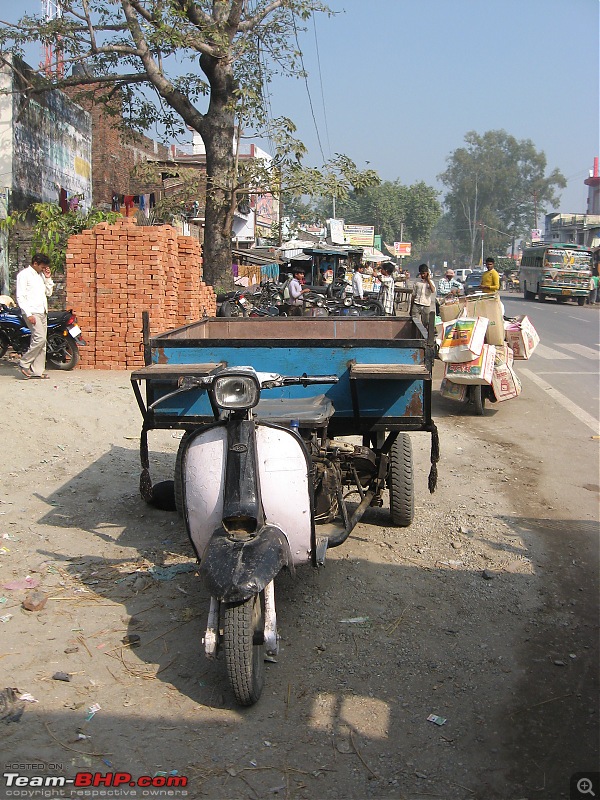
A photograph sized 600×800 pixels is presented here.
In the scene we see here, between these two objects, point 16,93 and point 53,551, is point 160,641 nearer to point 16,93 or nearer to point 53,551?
point 53,551

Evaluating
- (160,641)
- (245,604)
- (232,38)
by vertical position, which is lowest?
(160,641)

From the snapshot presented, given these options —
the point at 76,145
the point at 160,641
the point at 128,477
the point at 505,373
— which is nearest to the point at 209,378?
the point at 160,641

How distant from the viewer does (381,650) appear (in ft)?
12.8

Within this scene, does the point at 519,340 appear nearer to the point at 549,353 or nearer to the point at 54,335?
the point at 549,353

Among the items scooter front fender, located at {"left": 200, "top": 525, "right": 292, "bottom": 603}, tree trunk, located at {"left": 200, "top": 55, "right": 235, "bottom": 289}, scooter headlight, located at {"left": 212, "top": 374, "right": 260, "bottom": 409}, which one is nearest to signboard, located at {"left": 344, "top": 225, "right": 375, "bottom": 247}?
tree trunk, located at {"left": 200, "top": 55, "right": 235, "bottom": 289}

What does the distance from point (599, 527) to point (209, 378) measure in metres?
3.66

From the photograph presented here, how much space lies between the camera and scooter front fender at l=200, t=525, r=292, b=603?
3182 millimetres

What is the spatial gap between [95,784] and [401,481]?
308cm

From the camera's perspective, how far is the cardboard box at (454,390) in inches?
389

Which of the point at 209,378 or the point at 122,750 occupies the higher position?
the point at 209,378

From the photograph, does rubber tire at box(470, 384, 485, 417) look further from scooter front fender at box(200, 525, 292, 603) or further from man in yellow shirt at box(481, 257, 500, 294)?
scooter front fender at box(200, 525, 292, 603)

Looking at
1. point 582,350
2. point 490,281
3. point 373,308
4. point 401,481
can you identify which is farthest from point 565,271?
point 401,481

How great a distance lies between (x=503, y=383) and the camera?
9.83 meters

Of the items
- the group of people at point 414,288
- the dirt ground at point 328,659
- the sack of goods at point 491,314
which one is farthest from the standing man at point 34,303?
the sack of goods at point 491,314
